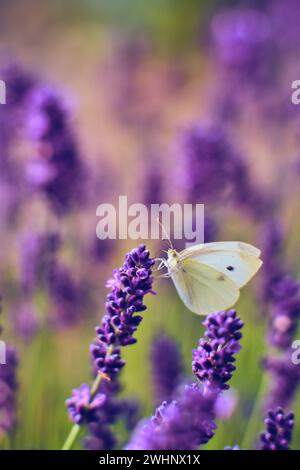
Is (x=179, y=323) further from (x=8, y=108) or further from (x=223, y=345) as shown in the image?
A: (x=223, y=345)

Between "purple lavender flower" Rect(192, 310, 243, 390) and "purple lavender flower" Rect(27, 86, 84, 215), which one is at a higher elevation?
"purple lavender flower" Rect(27, 86, 84, 215)

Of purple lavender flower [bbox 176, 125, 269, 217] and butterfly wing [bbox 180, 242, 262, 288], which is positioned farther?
purple lavender flower [bbox 176, 125, 269, 217]

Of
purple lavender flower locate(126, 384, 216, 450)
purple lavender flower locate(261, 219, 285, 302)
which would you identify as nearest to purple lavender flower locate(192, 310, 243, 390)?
purple lavender flower locate(126, 384, 216, 450)

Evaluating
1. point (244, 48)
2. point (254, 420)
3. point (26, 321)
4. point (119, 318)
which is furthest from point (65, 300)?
point (244, 48)

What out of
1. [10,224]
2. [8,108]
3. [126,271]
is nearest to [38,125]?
[8,108]

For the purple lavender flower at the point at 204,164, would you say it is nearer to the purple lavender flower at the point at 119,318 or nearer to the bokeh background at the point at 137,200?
the bokeh background at the point at 137,200

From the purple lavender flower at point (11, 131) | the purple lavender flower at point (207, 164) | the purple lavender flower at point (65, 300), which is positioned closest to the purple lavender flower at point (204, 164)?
the purple lavender flower at point (207, 164)

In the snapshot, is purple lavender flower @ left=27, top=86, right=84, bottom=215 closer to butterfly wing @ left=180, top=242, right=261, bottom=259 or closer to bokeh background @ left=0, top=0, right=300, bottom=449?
bokeh background @ left=0, top=0, right=300, bottom=449
